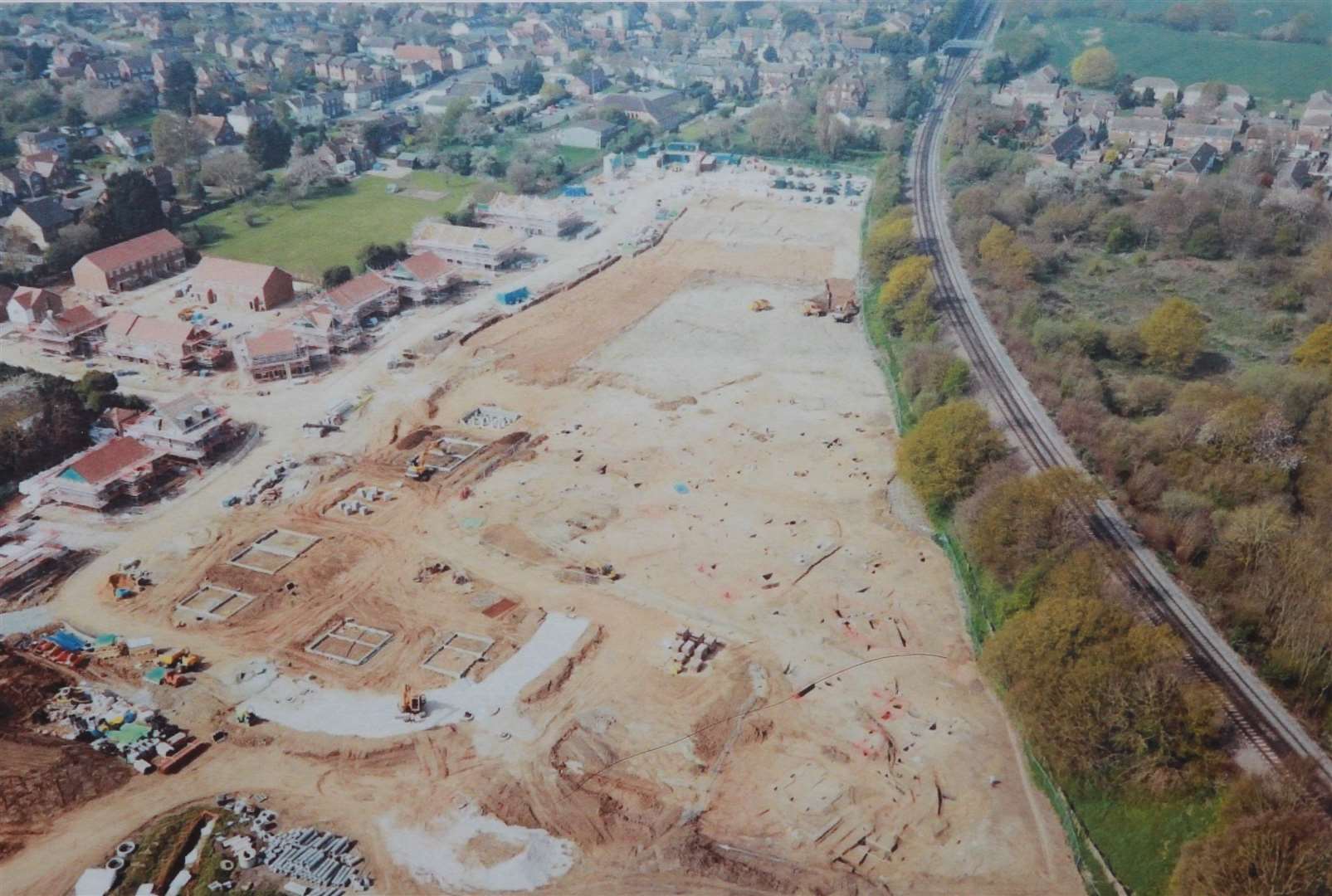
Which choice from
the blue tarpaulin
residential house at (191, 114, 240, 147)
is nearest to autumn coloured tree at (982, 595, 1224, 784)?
the blue tarpaulin

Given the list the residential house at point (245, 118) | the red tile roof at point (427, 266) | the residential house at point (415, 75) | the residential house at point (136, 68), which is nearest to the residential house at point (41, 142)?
the residential house at point (245, 118)

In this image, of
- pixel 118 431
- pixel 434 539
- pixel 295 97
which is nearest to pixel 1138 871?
pixel 434 539

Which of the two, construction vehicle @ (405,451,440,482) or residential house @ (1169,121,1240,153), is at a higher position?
residential house @ (1169,121,1240,153)

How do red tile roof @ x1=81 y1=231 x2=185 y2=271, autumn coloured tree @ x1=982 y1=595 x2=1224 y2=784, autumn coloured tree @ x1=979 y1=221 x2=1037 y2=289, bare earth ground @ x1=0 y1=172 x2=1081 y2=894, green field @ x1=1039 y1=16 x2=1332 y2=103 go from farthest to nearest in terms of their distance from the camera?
green field @ x1=1039 y1=16 x2=1332 y2=103
autumn coloured tree @ x1=979 y1=221 x2=1037 y2=289
red tile roof @ x1=81 y1=231 x2=185 y2=271
autumn coloured tree @ x1=982 y1=595 x2=1224 y2=784
bare earth ground @ x1=0 y1=172 x2=1081 y2=894

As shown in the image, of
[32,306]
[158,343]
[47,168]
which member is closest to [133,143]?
[47,168]

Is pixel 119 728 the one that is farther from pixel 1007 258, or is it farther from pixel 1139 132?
pixel 1139 132

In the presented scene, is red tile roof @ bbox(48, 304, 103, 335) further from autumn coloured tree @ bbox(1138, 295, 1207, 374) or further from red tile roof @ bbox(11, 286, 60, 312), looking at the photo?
autumn coloured tree @ bbox(1138, 295, 1207, 374)
